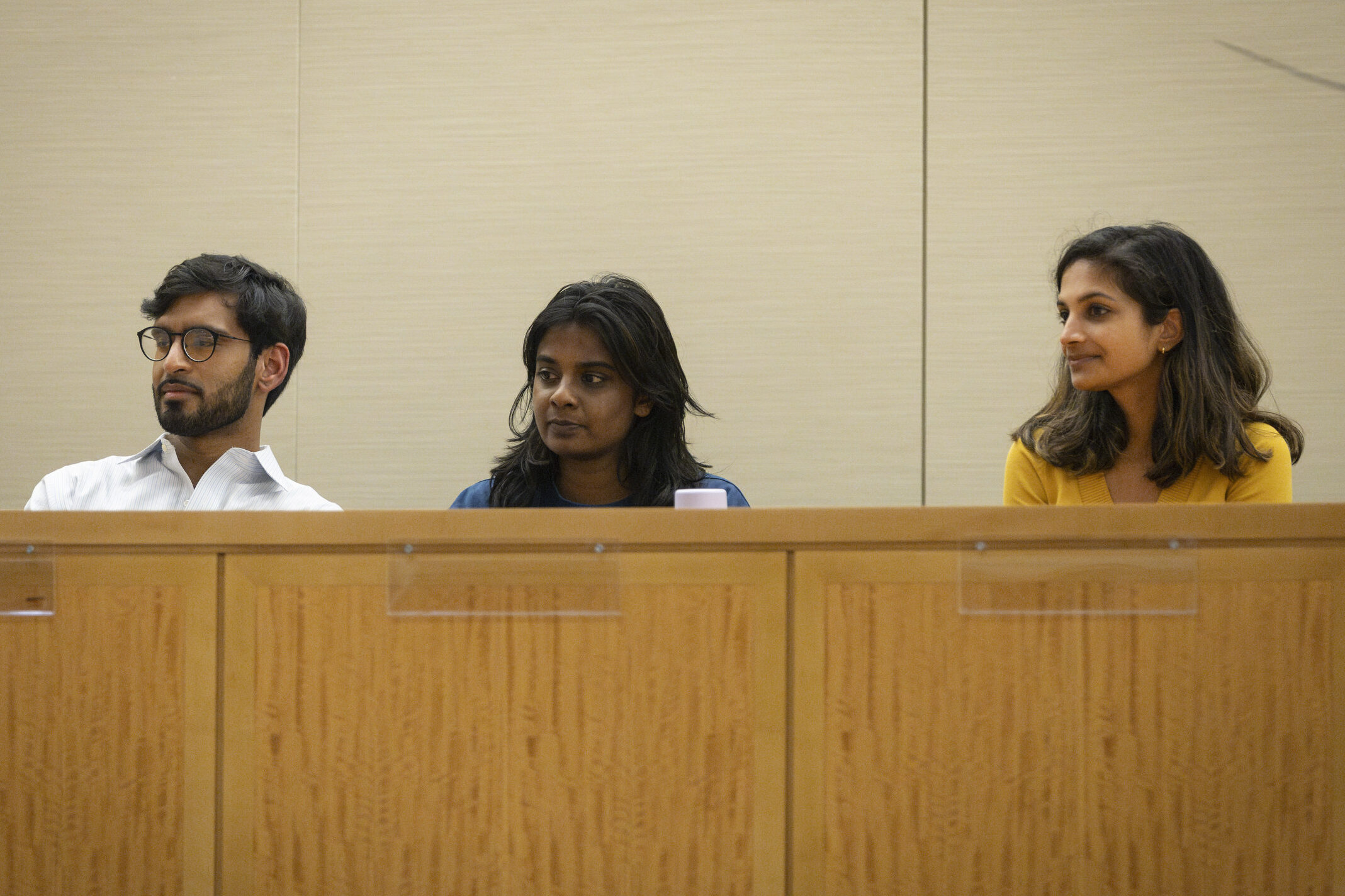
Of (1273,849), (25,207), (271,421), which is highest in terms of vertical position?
(25,207)

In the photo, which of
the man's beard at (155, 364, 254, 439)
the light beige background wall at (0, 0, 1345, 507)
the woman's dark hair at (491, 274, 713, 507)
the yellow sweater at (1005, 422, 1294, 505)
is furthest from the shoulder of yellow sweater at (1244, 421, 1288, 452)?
the man's beard at (155, 364, 254, 439)

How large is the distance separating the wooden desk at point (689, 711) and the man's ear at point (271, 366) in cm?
90

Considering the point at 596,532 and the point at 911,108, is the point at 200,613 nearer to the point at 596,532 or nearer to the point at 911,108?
the point at 596,532

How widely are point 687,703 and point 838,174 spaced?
1.64 meters

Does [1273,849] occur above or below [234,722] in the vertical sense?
below

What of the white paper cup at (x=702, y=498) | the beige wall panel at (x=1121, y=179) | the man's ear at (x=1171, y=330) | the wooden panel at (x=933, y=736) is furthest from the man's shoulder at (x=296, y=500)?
the man's ear at (x=1171, y=330)

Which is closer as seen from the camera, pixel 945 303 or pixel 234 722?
pixel 234 722

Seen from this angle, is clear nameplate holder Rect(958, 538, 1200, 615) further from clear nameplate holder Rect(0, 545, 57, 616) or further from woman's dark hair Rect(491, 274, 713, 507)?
clear nameplate holder Rect(0, 545, 57, 616)

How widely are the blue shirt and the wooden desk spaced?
2.42ft

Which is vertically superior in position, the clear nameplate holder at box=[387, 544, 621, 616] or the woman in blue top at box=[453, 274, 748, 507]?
the woman in blue top at box=[453, 274, 748, 507]

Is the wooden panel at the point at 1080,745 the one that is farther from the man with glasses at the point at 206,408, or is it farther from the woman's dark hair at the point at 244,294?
the woman's dark hair at the point at 244,294

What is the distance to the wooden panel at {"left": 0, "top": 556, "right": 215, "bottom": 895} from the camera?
118 cm

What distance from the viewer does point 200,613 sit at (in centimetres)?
119

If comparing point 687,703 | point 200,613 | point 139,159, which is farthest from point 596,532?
point 139,159
